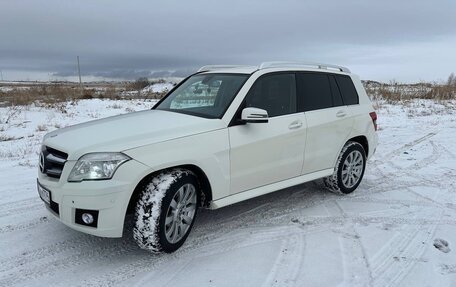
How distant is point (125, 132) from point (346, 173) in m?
3.27

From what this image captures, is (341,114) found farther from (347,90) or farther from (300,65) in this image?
(300,65)

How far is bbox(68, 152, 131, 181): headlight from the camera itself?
128 inches

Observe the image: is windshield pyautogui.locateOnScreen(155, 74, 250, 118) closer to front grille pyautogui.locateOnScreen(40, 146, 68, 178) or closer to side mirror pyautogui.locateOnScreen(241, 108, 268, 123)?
Result: side mirror pyautogui.locateOnScreen(241, 108, 268, 123)

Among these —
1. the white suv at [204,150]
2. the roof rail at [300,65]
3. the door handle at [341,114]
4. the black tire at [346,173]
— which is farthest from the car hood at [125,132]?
the black tire at [346,173]

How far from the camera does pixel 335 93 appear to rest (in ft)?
17.7

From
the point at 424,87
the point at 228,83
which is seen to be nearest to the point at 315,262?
the point at 228,83

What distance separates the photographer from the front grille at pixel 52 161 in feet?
11.5

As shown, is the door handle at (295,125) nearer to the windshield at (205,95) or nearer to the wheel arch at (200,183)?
the windshield at (205,95)

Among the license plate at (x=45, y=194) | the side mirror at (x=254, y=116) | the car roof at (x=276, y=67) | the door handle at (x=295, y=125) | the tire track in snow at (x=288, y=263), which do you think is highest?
the car roof at (x=276, y=67)

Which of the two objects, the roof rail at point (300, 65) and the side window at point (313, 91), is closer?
the roof rail at point (300, 65)

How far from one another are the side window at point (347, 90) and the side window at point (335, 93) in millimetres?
84

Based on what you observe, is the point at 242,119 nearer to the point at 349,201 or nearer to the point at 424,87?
the point at 349,201

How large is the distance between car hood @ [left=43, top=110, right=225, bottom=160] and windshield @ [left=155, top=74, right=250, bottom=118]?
26 centimetres

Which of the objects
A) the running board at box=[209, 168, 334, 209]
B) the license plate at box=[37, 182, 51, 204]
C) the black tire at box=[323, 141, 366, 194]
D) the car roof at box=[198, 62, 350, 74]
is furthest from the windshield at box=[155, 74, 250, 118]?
the black tire at box=[323, 141, 366, 194]
